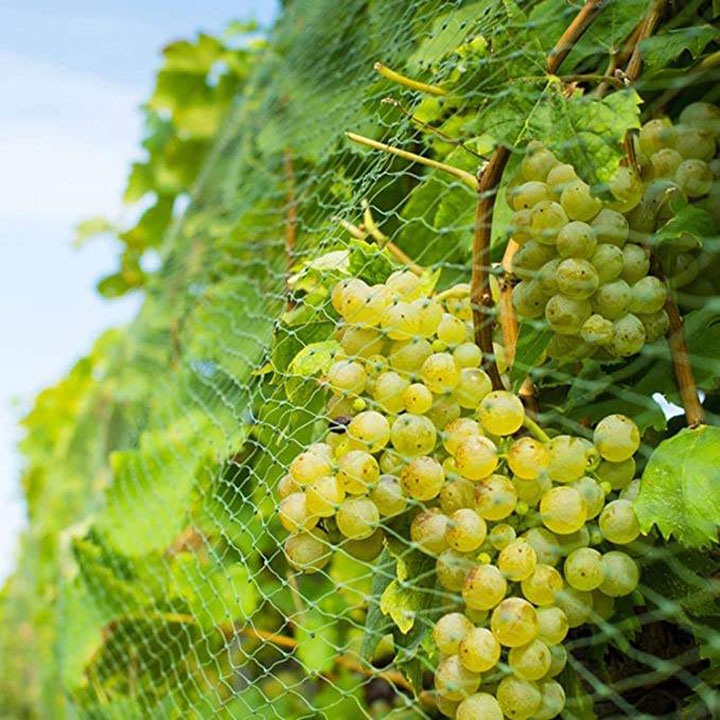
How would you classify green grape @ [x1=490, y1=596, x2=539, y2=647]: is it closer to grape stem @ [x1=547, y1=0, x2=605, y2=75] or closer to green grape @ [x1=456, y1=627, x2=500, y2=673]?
green grape @ [x1=456, y1=627, x2=500, y2=673]

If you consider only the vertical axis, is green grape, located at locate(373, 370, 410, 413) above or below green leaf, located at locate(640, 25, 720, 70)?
below

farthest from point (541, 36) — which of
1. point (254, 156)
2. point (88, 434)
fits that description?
point (88, 434)

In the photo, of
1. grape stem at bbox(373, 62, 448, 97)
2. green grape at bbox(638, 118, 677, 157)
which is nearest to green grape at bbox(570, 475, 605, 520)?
green grape at bbox(638, 118, 677, 157)

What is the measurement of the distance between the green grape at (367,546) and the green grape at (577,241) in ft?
0.64

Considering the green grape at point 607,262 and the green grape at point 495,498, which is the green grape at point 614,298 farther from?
the green grape at point 495,498

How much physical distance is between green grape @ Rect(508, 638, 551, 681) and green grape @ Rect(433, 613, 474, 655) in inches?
1.1

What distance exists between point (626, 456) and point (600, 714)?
199 millimetres

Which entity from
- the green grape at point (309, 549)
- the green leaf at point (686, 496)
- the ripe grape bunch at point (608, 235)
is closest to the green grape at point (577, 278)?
the ripe grape bunch at point (608, 235)

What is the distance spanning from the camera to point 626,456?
493mm

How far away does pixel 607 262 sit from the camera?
0.50m

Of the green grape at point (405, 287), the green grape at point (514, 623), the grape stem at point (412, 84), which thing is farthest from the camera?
the grape stem at point (412, 84)

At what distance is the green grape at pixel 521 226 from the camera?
20.7 inches

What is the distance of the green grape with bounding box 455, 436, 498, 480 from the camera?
48 cm

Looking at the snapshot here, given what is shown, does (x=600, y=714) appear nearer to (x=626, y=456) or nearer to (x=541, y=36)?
(x=626, y=456)
